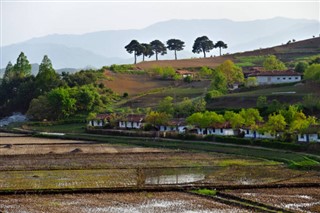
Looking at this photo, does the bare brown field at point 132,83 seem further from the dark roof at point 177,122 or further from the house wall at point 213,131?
the house wall at point 213,131

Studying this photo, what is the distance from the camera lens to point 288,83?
85.1m

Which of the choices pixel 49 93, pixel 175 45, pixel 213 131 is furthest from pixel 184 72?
pixel 213 131

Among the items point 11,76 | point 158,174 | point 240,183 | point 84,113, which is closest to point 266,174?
point 240,183

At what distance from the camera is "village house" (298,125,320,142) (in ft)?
175

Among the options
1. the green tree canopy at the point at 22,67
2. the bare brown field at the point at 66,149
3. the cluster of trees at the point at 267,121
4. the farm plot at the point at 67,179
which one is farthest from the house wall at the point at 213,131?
the green tree canopy at the point at 22,67

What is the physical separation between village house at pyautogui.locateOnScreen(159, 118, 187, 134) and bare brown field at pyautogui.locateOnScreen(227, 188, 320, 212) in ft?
106

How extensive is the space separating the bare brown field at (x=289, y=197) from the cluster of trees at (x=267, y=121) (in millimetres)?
18794

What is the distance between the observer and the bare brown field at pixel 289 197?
31133 mm

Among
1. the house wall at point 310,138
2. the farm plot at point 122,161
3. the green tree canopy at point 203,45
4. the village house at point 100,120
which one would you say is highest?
the green tree canopy at point 203,45

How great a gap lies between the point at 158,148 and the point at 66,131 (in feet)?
72.4

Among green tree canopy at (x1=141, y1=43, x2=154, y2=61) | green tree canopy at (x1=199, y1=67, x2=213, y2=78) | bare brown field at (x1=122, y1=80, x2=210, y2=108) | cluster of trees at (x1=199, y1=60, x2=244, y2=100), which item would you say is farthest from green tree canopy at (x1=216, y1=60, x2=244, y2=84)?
green tree canopy at (x1=141, y1=43, x2=154, y2=61)

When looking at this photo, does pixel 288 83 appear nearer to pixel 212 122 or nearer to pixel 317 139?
pixel 212 122

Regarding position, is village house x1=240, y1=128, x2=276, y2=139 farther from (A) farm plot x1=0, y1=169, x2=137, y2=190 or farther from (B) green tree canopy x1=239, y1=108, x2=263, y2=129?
(A) farm plot x1=0, y1=169, x2=137, y2=190

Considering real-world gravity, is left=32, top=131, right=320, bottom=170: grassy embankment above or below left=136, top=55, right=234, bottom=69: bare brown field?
below
